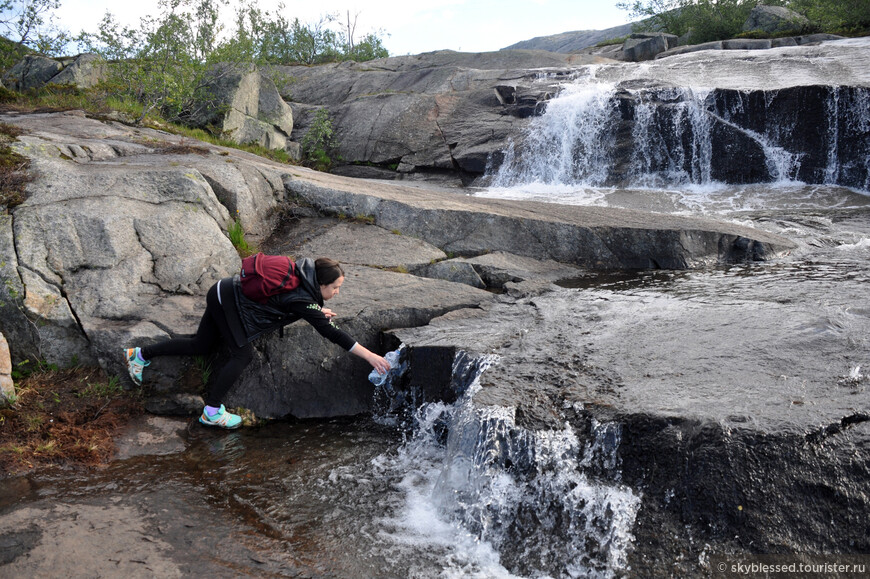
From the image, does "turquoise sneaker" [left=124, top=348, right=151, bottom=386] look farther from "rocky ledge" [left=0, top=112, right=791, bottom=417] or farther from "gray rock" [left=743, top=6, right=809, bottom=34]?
"gray rock" [left=743, top=6, right=809, bottom=34]

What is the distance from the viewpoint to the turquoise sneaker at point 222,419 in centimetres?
543

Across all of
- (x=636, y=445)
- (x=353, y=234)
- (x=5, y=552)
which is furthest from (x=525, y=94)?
(x=5, y=552)

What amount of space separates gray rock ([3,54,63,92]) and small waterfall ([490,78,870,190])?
1153cm

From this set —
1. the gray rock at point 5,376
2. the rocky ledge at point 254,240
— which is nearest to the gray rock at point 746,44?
the rocky ledge at point 254,240

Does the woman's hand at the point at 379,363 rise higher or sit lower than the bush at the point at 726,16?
lower

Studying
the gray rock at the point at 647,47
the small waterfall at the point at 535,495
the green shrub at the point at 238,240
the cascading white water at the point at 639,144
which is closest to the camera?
the small waterfall at the point at 535,495

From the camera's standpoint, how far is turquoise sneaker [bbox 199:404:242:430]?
17.8 feet

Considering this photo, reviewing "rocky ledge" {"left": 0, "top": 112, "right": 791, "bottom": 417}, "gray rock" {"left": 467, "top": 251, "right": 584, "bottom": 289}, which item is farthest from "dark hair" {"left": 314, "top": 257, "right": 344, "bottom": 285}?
"gray rock" {"left": 467, "top": 251, "right": 584, "bottom": 289}

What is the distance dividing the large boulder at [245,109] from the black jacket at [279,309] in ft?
36.0

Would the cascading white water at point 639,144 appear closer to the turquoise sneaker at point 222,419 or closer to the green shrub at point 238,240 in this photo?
the green shrub at point 238,240

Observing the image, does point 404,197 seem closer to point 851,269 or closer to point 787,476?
point 851,269

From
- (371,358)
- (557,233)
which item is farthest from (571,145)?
(371,358)

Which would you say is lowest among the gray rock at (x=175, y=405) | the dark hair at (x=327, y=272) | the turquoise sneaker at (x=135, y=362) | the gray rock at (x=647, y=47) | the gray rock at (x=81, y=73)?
the gray rock at (x=175, y=405)

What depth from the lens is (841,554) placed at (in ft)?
11.3
